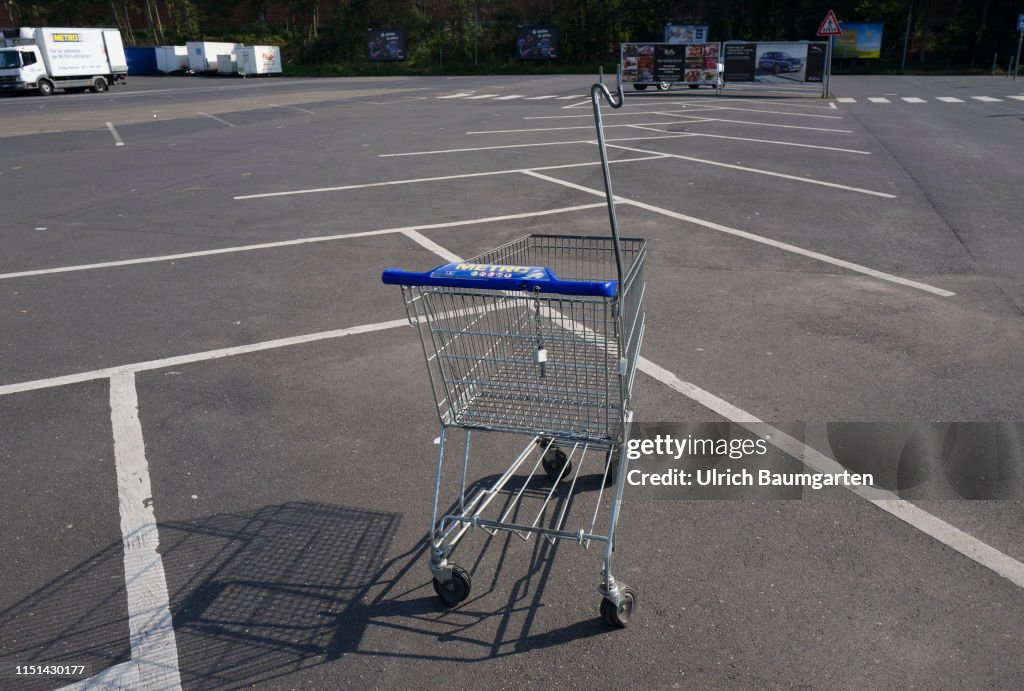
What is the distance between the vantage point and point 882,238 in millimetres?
8695

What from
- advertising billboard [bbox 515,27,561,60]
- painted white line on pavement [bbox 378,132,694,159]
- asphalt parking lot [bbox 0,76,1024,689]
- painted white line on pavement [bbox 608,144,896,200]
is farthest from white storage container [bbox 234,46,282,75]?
asphalt parking lot [bbox 0,76,1024,689]

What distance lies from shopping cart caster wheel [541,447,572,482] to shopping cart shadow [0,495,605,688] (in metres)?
0.62

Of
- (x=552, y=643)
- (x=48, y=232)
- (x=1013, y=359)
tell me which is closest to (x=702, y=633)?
(x=552, y=643)

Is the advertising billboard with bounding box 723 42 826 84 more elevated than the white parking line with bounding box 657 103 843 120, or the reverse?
the advertising billboard with bounding box 723 42 826 84

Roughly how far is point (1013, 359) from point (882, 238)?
11.6 ft

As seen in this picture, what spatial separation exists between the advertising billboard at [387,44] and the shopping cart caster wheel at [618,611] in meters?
54.6

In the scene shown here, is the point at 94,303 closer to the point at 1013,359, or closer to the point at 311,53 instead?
the point at 1013,359

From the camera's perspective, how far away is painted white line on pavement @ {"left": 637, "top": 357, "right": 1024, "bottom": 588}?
3.44 m

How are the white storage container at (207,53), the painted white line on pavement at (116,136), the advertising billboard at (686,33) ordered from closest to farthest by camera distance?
1. the painted white line on pavement at (116,136)
2. the advertising billboard at (686,33)
3. the white storage container at (207,53)

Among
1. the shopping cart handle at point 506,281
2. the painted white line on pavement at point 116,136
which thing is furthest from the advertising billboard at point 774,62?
the shopping cart handle at point 506,281

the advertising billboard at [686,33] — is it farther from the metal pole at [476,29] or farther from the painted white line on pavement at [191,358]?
the painted white line on pavement at [191,358]

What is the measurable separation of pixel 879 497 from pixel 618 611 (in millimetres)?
1705

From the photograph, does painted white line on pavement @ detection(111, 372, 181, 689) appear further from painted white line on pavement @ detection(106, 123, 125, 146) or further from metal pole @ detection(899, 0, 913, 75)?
metal pole @ detection(899, 0, 913, 75)

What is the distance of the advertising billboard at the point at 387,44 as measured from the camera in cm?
5281
